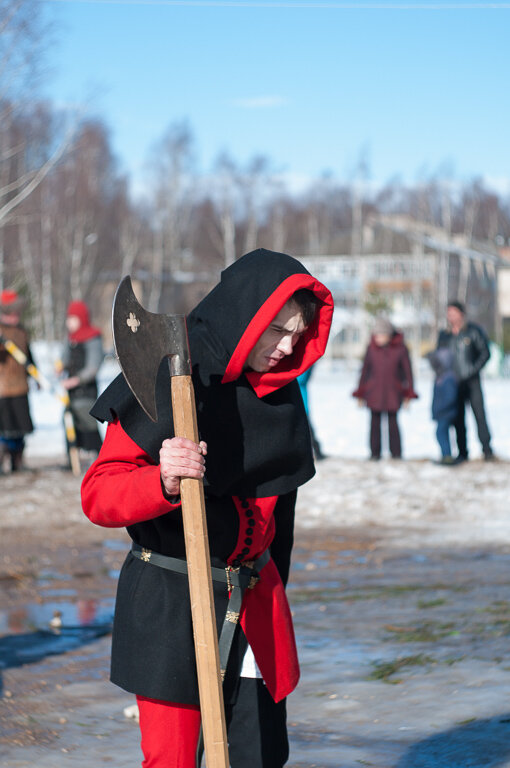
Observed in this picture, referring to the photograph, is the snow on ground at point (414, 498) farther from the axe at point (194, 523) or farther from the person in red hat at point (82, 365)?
the axe at point (194, 523)

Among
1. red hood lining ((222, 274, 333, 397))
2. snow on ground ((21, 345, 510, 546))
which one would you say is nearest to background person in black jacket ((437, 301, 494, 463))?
snow on ground ((21, 345, 510, 546))

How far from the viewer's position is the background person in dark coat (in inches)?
440

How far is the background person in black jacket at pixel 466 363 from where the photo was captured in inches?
440

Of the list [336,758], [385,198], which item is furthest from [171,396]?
[385,198]

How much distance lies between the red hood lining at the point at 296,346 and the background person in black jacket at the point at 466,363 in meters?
8.81

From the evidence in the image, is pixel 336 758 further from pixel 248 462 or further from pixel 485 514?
pixel 485 514

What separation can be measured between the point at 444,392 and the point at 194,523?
365 inches

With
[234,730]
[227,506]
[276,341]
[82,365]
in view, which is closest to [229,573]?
[227,506]

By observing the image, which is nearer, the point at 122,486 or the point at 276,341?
the point at 122,486

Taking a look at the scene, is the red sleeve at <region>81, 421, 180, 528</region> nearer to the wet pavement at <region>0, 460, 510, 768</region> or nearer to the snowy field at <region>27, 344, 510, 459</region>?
the wet pavement at <region>0, 460, 510, 768</region>

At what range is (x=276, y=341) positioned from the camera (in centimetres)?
242

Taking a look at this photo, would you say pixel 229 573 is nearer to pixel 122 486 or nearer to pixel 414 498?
pixel 122 486

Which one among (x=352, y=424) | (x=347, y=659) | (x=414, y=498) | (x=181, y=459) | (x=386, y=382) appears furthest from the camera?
(x=352, y=424)

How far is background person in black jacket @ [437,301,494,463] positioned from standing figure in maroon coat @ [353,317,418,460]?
2.08 feet
